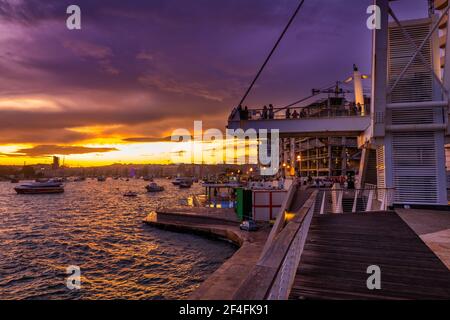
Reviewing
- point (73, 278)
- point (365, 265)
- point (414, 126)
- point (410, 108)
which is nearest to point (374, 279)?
point (365, 265)

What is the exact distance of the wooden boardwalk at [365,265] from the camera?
4637 mm

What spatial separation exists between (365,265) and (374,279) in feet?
3.04

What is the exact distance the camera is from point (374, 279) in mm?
5016

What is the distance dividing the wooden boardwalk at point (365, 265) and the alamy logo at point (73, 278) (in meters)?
15.5

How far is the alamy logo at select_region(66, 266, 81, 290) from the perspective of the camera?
696 inches

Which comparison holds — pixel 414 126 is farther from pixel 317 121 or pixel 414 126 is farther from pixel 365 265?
pixel 365 265

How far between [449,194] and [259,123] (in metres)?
12.4

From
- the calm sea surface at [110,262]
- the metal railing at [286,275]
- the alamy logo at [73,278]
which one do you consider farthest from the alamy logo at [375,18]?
the alamy logo at [73,278]

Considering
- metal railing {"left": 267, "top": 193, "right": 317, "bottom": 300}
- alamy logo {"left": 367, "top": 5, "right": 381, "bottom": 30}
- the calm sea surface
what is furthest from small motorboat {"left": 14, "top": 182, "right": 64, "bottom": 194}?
metal railing {"left": 267, "top": 193, "right": 317, "bottom": 300}

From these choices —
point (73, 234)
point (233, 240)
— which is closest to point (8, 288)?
point (233, 240)

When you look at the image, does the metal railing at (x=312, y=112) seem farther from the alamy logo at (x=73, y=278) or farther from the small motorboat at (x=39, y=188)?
the small motorboat at (x=39, y=188)

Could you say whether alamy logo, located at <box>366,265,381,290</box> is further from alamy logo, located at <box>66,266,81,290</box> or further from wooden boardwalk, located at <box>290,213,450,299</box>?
alamy logo, located at <box>66,266,81,290</box>
